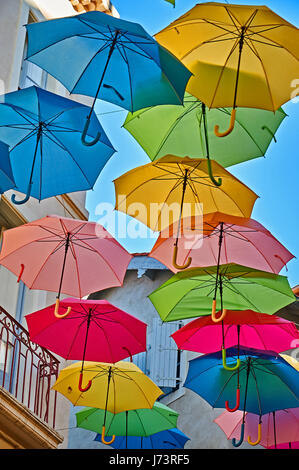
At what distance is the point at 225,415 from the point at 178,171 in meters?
4.88

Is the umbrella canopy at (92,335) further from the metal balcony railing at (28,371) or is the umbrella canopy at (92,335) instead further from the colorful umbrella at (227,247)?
the colorful umbrella at (227,247)

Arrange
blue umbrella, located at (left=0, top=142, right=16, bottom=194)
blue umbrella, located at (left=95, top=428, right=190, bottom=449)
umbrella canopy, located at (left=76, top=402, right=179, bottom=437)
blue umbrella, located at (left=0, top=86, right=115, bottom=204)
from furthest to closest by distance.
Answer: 1. blue umbrella, located at (left=95, top=428, right=190, bottom=449)
2. umbrella canopy, located at (left=76, top=402, right=179, bottom=437)
3. blue umbrella, located at (left=0, top=86, right=115, bottom=204)
4. blue umbrella, located at (left=0, top=142, right=16, bottom=194)

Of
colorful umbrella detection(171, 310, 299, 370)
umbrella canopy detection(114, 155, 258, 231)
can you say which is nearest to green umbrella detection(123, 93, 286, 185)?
umbrella canopy detection(114, 155, 258, 231)

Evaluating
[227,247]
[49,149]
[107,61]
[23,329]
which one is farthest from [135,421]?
[107,61]

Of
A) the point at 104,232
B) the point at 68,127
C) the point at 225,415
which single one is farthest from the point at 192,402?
the point at 68,127

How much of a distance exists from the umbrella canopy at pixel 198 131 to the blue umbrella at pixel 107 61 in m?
1.20

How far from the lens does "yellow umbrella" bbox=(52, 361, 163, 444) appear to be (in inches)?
434

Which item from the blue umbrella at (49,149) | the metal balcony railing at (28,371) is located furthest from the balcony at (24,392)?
the blue umbrella at (49,149)

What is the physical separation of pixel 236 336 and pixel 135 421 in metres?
2.17

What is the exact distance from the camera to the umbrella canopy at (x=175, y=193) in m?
9.67

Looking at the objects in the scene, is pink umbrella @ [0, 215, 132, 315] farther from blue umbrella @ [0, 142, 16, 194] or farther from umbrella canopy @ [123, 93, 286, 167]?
blue umbrella @ [0, 142, 16, 194]

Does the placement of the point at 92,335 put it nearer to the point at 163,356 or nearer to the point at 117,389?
the point at 117,389

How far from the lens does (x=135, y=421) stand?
11734 mm

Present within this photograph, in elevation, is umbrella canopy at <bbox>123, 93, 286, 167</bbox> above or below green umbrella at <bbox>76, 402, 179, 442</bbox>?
above
